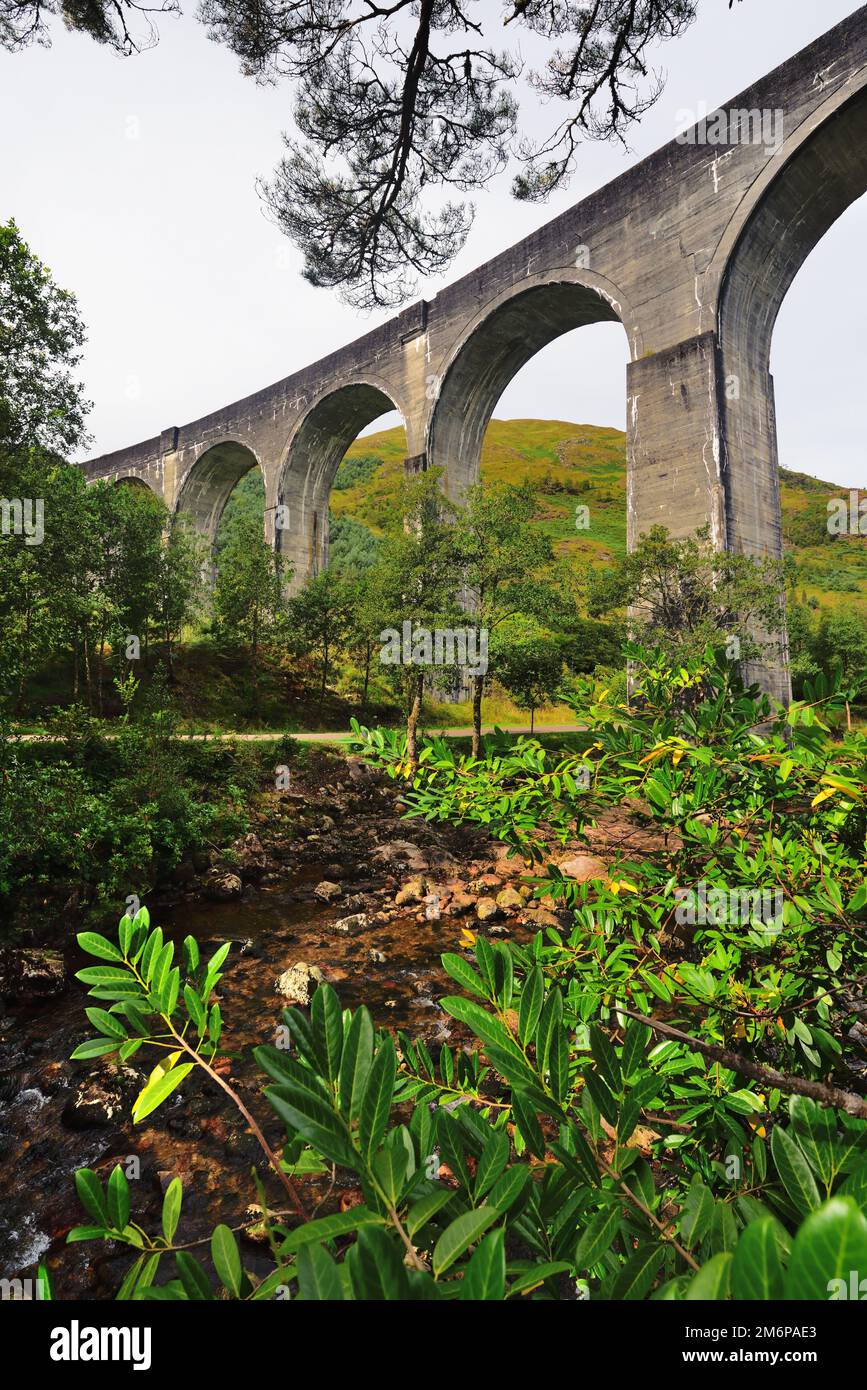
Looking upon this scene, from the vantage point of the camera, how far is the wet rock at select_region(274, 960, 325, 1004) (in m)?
4.81

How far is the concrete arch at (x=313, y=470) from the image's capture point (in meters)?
22.5

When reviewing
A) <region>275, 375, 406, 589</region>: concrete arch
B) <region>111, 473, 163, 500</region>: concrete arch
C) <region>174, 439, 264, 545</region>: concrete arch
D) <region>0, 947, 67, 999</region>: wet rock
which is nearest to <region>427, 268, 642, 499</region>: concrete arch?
<region>275, 375, 406, 589</region>: concrete arch

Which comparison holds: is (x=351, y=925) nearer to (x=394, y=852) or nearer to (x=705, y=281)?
(x=394, y=852)

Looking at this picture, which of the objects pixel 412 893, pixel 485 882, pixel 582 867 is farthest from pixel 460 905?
pixel 582 867

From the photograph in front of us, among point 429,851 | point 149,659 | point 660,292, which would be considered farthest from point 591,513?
point 429,851

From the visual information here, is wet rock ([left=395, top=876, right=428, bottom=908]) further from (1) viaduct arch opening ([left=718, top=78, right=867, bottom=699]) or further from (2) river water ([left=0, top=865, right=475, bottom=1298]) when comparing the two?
(1) viaduct arch opening ([left=718, top=78, right=867, bottom=699])

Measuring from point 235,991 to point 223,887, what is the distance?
2372 millimetres

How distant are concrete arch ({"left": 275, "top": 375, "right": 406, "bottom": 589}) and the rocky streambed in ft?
51.8

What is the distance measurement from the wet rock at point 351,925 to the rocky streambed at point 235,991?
0.02 meters

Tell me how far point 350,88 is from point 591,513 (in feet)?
168

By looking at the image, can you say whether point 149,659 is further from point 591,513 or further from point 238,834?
point 591,513

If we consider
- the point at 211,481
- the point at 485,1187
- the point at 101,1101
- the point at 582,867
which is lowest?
the point at 101,1101

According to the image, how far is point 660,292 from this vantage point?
13.0m

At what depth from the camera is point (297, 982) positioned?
4.92m
